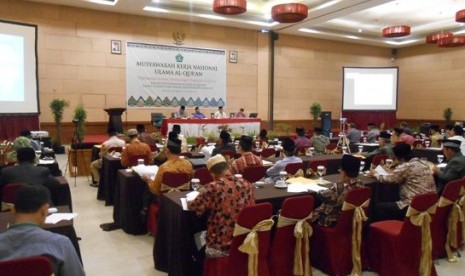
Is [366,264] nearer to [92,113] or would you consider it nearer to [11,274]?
[11,274]

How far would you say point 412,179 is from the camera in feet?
12.6

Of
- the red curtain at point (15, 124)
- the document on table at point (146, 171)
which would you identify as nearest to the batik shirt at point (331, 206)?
the document on table at point (146, 171)

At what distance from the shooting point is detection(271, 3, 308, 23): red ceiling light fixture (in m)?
8.52

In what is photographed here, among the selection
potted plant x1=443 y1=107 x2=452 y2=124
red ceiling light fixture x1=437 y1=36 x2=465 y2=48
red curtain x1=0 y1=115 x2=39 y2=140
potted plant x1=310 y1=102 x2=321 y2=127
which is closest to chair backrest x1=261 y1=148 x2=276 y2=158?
red curtain x1=0 y1=115 x2=39 y2=140

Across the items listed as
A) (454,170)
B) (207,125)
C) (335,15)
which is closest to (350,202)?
(454,170)

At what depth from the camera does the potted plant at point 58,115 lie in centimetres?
1047

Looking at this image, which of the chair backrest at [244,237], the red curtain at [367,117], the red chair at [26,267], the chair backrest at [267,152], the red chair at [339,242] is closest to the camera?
the red chair at [26,267]

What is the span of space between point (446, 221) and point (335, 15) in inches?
375

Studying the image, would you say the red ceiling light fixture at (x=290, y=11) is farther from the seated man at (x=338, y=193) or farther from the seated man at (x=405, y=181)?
the seated man at (x=338, y=193)

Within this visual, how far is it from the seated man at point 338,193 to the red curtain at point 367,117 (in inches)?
504

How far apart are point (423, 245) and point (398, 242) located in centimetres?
24

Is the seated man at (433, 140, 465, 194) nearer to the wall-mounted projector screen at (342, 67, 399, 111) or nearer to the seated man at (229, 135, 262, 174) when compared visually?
the seated man at (229, 135, 262, 174)

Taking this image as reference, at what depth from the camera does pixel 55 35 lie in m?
11.1

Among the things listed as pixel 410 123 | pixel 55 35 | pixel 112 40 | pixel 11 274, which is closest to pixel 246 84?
pixel 112 40
